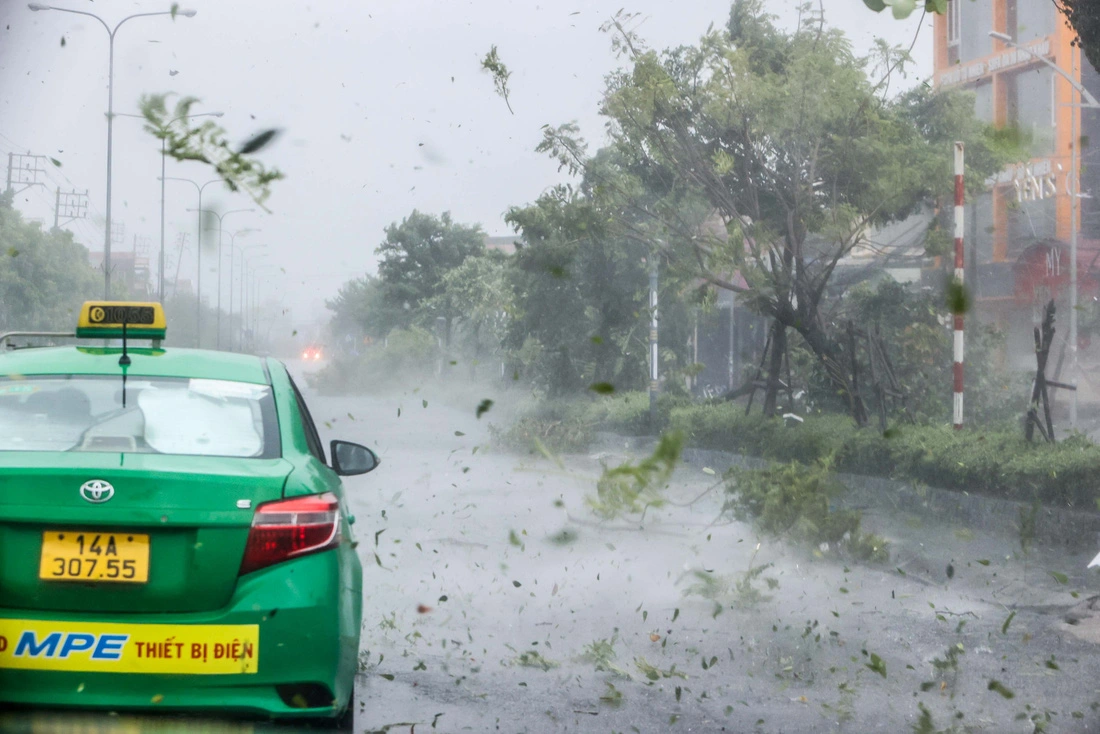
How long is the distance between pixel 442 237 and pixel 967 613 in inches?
817

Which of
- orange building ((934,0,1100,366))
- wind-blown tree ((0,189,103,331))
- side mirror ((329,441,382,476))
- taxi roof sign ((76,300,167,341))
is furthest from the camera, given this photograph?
wind-blown tree ((0,189,103,331))

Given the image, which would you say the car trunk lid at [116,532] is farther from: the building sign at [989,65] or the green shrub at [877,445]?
the building sign at [989,65]

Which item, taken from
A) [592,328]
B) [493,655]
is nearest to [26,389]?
[493,655]

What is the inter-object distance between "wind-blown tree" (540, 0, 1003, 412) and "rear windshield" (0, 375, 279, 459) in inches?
389

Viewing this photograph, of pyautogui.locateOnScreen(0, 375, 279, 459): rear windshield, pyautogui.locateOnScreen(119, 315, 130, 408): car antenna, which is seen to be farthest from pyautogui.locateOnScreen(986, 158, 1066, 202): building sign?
pyautogui.locateOnScreen(0, 375, 279, 459): rear windshield

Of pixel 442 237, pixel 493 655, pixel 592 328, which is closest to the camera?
pixel 493 655

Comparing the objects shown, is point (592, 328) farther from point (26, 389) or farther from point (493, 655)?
point (26, 389)

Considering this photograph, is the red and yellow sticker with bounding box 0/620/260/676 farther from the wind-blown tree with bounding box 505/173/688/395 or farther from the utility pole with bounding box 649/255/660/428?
the utility pole with bounding box 649/255/660/428

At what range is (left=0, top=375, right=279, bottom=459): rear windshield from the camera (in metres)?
3.49

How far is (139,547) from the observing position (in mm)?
3156

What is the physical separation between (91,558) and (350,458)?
1.54 metres

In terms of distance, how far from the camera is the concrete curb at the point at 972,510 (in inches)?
343

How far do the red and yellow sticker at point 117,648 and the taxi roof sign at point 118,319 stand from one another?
1323 mm

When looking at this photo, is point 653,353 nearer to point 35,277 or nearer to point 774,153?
point 774,153
